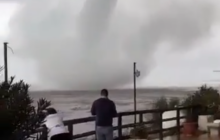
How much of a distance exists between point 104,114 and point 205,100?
6.25 meters

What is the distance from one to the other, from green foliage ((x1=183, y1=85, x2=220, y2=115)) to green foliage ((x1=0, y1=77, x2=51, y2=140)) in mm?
10669

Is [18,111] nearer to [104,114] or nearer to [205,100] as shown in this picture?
[104,114]

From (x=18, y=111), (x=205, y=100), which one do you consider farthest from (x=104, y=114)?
(x=205, y=100)

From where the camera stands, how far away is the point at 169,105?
13961 mm

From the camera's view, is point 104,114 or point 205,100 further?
point 205,100

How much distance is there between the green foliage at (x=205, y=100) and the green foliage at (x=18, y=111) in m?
10.7

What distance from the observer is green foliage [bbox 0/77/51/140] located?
2508mm

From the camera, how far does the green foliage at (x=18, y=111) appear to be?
2.51 meters

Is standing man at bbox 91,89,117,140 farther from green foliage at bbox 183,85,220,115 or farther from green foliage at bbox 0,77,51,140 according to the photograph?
green foliage at bbox 183,85,220,115

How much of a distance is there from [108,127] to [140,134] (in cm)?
136

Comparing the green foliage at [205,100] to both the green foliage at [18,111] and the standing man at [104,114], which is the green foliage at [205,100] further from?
the green foliage at [18,111]

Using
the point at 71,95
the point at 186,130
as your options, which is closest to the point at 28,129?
the point at 186,130

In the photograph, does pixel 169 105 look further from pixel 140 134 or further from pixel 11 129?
pixel 11 129

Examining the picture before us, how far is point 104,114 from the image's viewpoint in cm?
790
